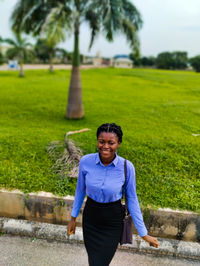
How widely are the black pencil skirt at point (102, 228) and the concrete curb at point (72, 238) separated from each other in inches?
47.2

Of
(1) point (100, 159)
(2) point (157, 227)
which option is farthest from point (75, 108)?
(1) point (100, 159)

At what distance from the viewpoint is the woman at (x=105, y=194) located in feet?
6.58

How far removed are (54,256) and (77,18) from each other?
6733 mm

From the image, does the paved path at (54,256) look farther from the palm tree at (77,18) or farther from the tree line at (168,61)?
the tree line at (168,61)

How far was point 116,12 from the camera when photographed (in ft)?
21.0

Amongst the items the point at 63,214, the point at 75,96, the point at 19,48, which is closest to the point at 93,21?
the point at 75,96

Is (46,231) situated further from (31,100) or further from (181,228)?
(31,100)

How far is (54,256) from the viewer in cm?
308

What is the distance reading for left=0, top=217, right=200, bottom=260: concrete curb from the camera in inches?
126

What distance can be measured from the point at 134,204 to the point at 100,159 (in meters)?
0.55

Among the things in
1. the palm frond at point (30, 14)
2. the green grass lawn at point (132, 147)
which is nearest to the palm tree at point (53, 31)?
the palm frond at point (30, 14)

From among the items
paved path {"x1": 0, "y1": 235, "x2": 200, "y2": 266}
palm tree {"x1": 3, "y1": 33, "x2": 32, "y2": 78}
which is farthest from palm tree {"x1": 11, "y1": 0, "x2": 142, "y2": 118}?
palm tree {"x1": 3, "y1": 33, "x2": 32, "y2": 78}

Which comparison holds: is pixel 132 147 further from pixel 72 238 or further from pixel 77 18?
pixel 77 18

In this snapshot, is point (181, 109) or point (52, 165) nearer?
point (52, 165)
